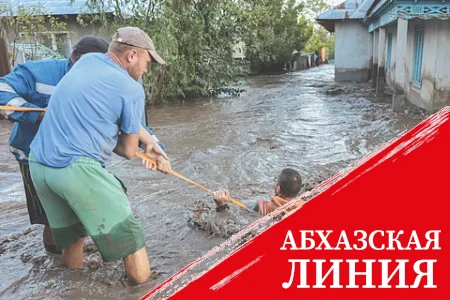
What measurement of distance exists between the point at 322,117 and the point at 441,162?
9628 mm

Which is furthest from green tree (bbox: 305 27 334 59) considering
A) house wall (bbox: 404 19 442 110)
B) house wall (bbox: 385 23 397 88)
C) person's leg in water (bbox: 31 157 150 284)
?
person's leg in water (bbox: 31 157 150 284)

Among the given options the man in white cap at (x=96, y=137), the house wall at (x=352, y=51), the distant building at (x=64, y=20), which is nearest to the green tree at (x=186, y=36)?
the distant building at (x=64, y=20)

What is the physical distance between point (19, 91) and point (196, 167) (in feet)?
12.3

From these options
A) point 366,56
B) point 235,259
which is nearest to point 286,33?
point 366,56

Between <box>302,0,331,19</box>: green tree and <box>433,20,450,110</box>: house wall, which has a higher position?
<box>302,0,331,19</box>: green tree

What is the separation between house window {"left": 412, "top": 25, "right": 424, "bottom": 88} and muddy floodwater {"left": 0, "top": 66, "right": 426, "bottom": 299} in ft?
2.88

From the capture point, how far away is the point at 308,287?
1307 millimetres

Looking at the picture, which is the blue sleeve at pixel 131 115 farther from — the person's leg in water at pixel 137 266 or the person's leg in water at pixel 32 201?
the person's leg in water at pixel 32 201

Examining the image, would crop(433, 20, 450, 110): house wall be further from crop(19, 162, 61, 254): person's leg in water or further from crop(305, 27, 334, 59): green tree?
crop(305, 27, 334, 59): green tree

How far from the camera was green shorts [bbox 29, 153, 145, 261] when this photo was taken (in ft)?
8.42

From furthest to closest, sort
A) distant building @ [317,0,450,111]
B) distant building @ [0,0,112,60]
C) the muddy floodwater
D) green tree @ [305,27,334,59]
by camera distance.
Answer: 1. green tree @ [305,27,334,59]
2. distant building @ [0,0,112,60]
3. distant building @ [317,0,450,111]
4. the muddy floodwater

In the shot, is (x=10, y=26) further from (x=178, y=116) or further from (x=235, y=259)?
(x=235, y=259)

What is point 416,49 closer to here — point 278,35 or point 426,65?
point 426,65

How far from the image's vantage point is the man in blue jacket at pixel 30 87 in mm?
2934
